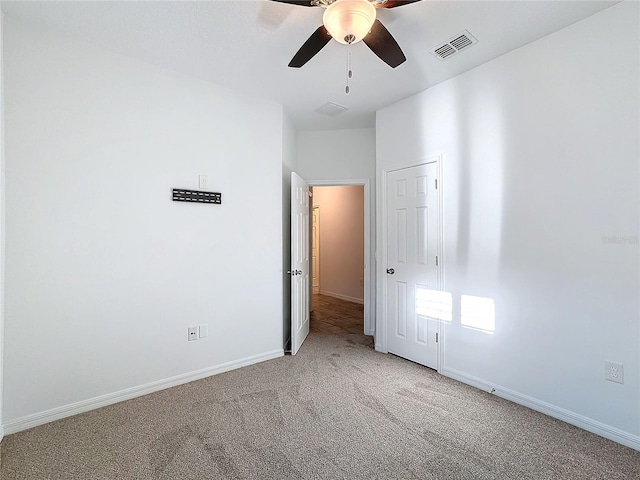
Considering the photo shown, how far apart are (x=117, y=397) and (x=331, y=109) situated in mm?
3435

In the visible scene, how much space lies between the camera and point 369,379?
2836 millimetres

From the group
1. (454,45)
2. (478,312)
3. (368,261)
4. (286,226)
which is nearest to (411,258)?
(478,312)

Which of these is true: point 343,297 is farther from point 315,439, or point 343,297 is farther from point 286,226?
point 315,439

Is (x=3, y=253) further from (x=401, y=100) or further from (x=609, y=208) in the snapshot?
(x=609, y=208)

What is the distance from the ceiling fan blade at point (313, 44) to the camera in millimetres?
1864

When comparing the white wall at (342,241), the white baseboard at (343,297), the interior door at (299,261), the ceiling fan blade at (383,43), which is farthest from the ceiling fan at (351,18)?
the white baseboard at (343,297)

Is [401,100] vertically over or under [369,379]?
Result: over

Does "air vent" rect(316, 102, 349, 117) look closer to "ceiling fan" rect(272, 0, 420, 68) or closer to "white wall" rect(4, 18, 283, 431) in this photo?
"white wall" rect(4, 18, 283, 431)

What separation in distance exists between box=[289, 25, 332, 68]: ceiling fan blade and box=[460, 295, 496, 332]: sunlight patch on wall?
7.60ft

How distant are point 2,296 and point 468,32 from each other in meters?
3.62

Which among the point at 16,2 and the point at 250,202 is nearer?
the point at 16,2

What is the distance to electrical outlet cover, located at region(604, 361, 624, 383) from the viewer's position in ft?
6.50

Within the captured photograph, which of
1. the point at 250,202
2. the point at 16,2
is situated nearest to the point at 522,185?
the point at 250,202

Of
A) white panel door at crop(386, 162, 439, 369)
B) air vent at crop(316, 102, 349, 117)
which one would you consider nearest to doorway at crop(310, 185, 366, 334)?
white panel door at crop(386, 162, 439, 369)
